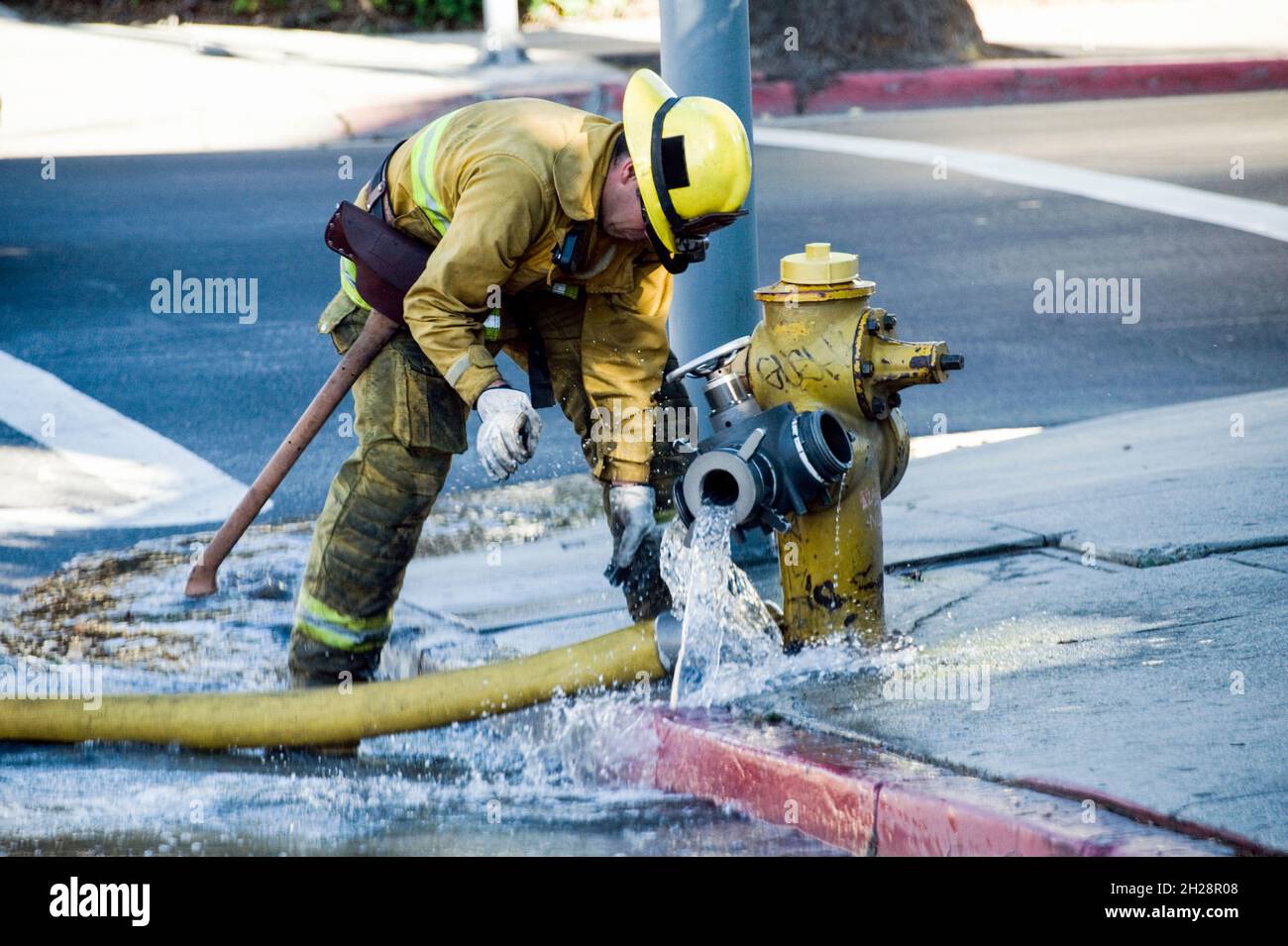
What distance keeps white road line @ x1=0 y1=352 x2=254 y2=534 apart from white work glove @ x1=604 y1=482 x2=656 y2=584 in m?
2.01

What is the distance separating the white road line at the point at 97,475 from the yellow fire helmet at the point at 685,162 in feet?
8.18

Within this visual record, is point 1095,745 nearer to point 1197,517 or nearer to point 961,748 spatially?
point 961,748

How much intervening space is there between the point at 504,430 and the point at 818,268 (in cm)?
81

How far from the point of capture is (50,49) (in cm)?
1366

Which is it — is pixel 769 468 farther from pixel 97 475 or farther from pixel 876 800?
pixel 97 475

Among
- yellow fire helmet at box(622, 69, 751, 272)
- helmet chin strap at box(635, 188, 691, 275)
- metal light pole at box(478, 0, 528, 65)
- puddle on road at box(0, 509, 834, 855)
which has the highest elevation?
metal light pole at box(478, 0, 528, 65)

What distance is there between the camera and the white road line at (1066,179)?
356 inches

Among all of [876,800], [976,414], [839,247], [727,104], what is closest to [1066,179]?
[839,247]

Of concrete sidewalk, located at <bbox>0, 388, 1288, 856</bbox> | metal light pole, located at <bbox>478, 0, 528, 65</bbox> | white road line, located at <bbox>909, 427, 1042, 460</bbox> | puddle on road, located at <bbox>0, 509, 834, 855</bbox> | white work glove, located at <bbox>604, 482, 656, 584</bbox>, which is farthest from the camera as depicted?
metal light pole, located at <bbox>478, 0, 528, 65</bbox>

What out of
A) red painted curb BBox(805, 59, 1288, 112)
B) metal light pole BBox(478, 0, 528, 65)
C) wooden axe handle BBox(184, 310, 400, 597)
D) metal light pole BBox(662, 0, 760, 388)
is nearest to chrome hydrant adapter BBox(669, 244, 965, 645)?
metal light pole BBox(662, 0, 760, 388)

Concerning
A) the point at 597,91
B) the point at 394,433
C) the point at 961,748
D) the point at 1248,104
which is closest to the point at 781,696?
the point at 961,748

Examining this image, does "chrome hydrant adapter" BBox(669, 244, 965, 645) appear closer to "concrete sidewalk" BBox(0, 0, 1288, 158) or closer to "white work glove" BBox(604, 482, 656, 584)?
"white work glove" BBox(604, 482, 656, 584)

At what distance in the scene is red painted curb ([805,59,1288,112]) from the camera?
1296cm

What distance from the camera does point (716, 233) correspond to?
178 inches
